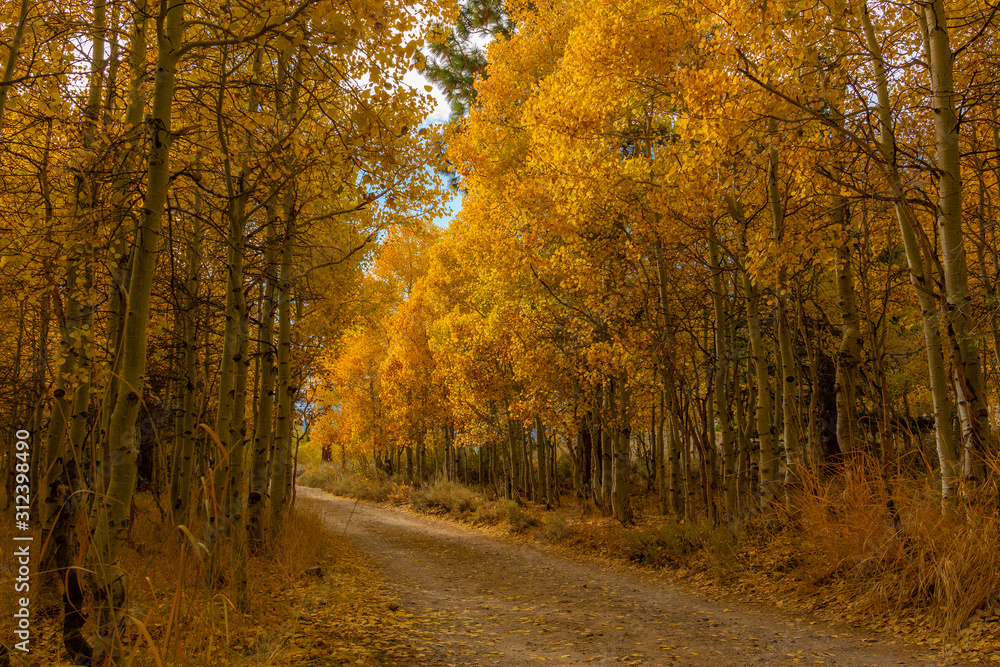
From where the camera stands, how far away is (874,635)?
460cm

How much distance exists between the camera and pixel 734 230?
7629 mm

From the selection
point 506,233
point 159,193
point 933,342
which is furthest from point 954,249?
point 506,233

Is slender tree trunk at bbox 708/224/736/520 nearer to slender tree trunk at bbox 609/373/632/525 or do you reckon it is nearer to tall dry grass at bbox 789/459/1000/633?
tall dry grass at bbox 789/459/1000/633

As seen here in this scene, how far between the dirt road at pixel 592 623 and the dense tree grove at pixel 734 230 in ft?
5.24

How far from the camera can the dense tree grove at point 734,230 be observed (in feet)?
16.4

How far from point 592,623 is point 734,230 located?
5120mm

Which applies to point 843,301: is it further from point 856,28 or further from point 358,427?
point 358,427

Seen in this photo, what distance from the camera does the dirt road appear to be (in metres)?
4.37

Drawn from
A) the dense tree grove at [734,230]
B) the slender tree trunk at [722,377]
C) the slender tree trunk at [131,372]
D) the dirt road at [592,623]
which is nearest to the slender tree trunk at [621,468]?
the dense tree grove at [734,230]

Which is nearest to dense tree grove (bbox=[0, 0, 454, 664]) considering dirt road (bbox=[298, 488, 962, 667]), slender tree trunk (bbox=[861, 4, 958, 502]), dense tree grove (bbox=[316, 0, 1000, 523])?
dirt road (bbox=[298, 488, 962, 667])

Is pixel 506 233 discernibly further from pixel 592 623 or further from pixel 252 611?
pixel 252 611

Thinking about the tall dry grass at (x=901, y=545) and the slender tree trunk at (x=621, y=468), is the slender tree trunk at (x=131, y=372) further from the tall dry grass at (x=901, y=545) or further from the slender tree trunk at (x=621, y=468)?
the slender tree trunk at (x=621, y=468)

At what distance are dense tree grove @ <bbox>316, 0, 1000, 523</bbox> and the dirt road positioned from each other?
160 cm

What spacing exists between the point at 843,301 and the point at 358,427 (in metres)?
20.1
